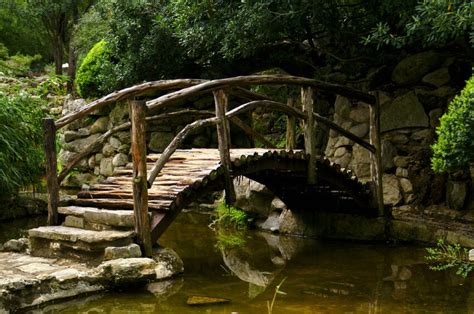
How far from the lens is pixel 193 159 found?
6.50 meters

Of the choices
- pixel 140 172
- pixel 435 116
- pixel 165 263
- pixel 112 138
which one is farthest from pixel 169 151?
pixel 112 138

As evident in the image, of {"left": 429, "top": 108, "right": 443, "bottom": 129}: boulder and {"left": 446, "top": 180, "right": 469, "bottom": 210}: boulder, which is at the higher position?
{"left": 429, "top": 108, "right": 443, "bottom": 129}: boulder

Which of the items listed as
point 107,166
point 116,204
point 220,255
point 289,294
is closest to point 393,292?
point 289,294

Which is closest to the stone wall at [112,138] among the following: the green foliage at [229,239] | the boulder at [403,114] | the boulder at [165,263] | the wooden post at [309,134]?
the green foliage at [229,239]

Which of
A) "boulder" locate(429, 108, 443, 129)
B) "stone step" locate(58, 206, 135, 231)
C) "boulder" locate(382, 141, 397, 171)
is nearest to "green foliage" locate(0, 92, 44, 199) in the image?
"stone step" locate(58, 206, 135, 231)

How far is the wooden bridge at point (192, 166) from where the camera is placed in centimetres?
532

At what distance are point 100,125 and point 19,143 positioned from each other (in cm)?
419

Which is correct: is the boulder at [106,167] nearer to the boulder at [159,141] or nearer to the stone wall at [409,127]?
the boulder at [159,141]

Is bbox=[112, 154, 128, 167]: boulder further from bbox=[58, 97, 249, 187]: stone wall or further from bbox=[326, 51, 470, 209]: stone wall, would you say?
bbox=[326, 51, 470, 209]: stone wall

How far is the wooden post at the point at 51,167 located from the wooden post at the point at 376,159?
4.35 m

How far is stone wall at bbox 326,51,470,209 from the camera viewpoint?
8.38 m

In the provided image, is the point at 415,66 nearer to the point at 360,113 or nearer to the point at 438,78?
the point at 438,78

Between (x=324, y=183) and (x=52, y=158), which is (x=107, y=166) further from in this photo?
(x=52, y=158)

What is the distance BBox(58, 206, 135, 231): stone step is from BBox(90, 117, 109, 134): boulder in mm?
6434
